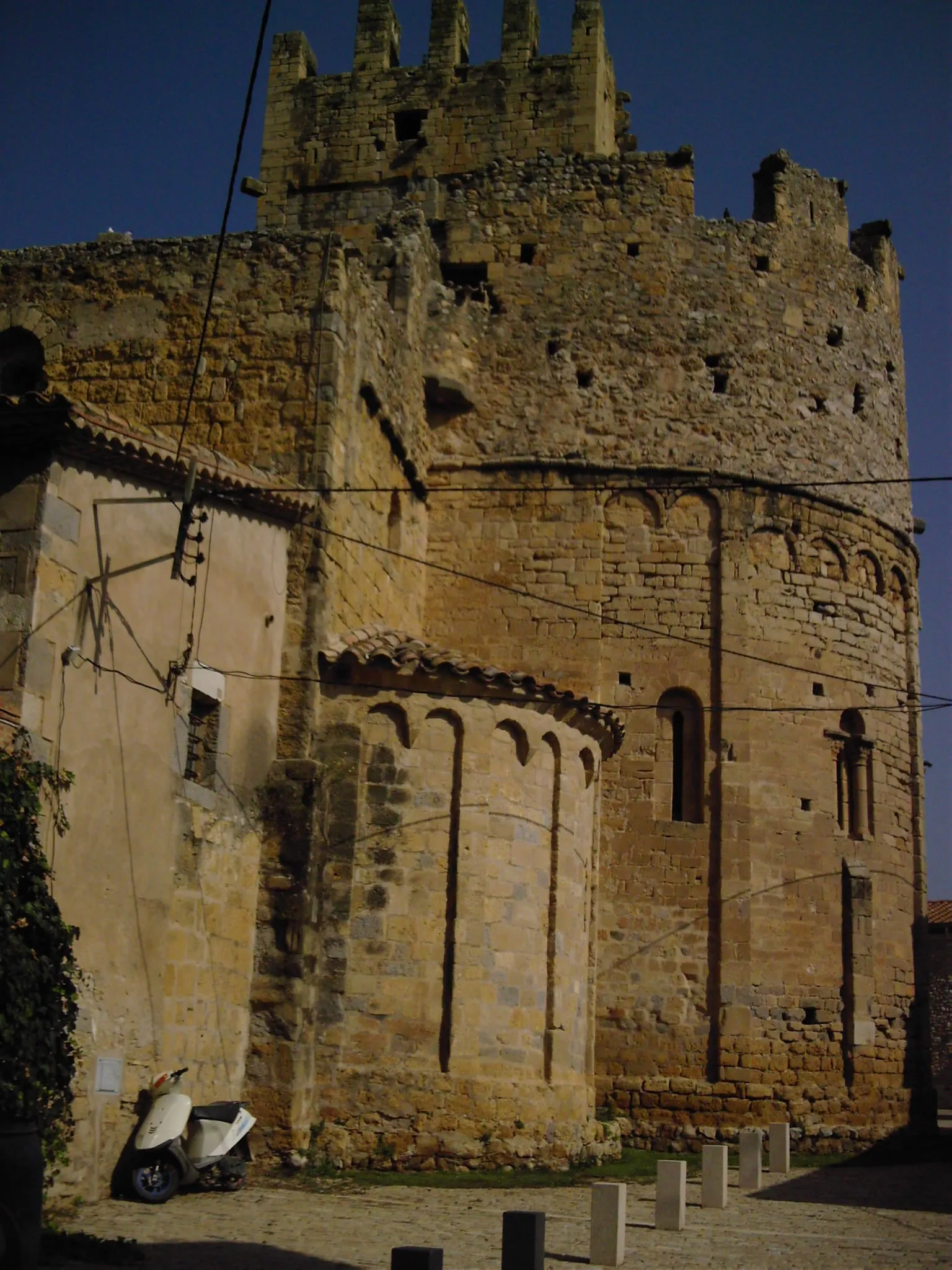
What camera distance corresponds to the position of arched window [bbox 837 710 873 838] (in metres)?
19.9

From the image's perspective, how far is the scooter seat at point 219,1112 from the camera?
12578 millimetres

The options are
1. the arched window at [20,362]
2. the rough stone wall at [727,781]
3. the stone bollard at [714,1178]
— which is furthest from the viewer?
the rough stone wall at [727,781]

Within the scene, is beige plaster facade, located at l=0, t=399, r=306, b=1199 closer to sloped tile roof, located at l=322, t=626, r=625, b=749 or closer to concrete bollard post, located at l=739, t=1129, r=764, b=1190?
sloped tile roof, located at l=322, t=626, r=625, b=749

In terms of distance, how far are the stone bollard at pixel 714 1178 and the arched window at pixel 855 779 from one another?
24.0ft

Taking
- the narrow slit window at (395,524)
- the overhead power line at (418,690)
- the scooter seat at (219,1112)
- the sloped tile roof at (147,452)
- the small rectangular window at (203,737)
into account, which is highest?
the narrow slit window at (395,524)

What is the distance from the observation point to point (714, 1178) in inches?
518

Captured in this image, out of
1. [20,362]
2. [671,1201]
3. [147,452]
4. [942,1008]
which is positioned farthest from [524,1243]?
[942,1008]

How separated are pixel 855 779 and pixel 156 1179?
1107cm

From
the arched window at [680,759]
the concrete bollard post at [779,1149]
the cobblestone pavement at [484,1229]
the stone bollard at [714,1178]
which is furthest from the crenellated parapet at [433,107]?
the cobblestone pavement at [484,1229]

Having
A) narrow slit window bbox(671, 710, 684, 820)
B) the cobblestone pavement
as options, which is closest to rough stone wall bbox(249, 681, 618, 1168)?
the cobblestone pavement

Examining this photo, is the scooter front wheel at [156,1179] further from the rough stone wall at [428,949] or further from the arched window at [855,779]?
the arched window at [855,779]

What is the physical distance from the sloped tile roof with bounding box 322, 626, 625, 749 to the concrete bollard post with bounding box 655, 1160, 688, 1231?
5045mm

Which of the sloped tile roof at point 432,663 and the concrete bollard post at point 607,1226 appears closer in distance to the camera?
the concrete bollard post at point 607,1226

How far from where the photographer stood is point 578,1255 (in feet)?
34.4
